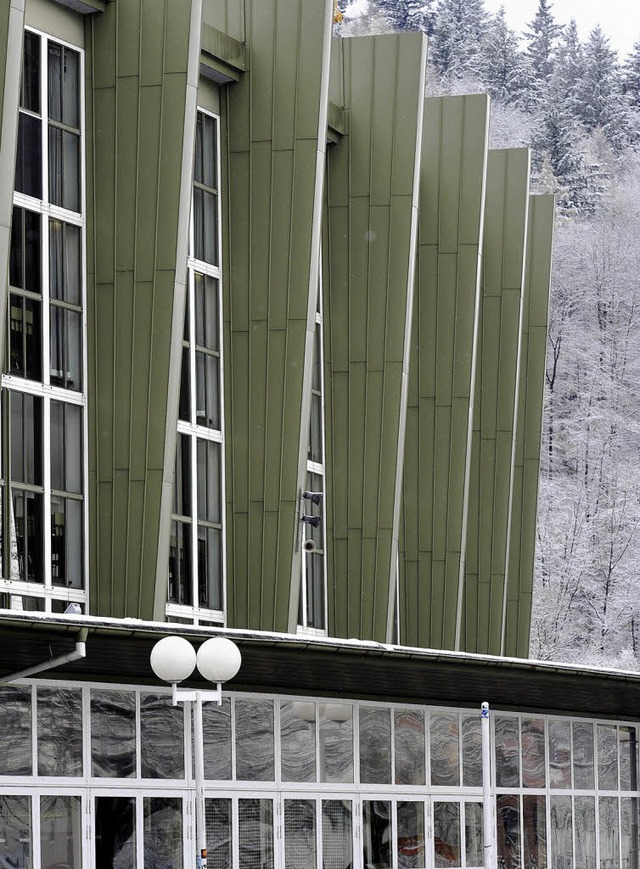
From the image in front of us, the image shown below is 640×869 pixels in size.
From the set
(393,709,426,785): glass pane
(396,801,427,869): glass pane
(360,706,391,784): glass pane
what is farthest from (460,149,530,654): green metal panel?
(360,706,391,784): glass pane

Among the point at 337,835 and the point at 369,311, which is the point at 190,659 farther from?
the point at 369,311

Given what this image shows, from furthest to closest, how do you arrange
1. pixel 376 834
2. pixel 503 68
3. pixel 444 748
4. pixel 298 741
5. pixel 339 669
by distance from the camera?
pixel 503 68, pixel 444 748, pixel 376 834, pixel 298 741, pixel 339 669

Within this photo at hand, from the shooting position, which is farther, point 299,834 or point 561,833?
point 561,833

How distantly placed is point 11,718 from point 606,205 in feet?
244

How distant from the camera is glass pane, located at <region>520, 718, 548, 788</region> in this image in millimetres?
26953

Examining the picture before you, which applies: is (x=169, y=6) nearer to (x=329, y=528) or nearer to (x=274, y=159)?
(x=274, y=159)

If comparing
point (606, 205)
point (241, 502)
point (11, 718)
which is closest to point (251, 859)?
point (11, 718)

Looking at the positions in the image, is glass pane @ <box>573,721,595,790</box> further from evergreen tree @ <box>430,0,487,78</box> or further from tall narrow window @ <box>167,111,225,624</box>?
evergreen tree @ <box>430,0,487,78</box>

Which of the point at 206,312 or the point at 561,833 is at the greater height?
the point at 206,312

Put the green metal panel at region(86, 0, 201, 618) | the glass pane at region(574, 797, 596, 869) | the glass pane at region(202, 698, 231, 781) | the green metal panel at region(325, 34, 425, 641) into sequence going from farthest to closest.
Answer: the green metal panel at region(325, 34, 425, 641) → the glass pane at region(574, 797, 596, 869) → the green metal panel at region(86, 0, 201, 618) → the glass pane at region(202, 698, 231, 781)

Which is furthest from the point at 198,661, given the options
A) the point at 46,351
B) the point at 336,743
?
the point at 46,351

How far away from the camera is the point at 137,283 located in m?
23.4

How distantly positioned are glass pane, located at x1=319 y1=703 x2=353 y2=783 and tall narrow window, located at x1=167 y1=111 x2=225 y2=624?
3.33m

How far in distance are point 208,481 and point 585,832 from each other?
909 centimetres
